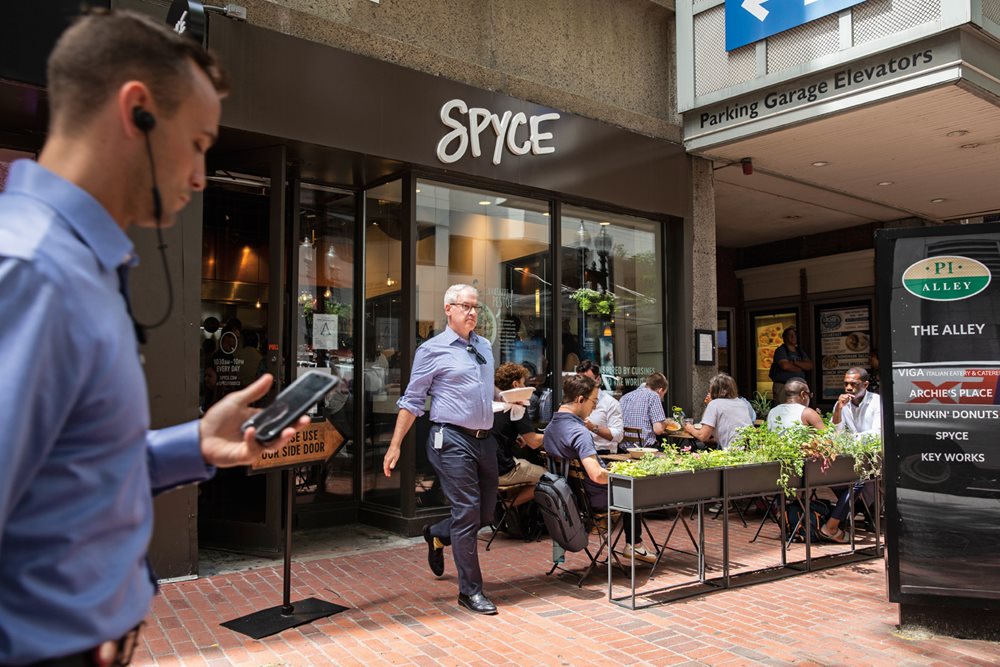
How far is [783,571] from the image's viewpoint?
600 centimetres

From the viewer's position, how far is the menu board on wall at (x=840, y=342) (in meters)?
13.8

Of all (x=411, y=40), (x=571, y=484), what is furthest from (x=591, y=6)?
(x=571, y=484)

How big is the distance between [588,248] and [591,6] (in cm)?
272

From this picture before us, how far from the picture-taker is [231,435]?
1607mm

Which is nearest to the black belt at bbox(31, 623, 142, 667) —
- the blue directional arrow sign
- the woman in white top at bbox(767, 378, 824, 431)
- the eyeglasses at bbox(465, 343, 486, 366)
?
the eyeglasses at bbox(465, 343, 486, 366)

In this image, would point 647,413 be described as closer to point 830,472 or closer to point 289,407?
point 830,472

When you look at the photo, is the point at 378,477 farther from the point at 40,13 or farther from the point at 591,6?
the point at 591,6

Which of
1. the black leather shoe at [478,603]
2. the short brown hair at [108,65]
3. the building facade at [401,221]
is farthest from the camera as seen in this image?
the building facade at [401,221]

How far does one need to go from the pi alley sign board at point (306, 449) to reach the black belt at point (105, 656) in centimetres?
326

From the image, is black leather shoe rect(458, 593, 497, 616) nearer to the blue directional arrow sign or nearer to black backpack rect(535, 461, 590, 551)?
black backpack rect(535, 461, 590, 551)

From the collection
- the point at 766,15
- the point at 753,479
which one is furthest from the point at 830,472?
the point at 766,15

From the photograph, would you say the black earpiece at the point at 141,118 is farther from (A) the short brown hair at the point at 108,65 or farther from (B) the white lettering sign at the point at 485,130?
(B) the white lettering sign at the point at 485,130

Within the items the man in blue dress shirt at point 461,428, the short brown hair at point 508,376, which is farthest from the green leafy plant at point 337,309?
the man in blue dress shirt at point 461,428

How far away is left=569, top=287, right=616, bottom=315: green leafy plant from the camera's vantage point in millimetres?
8617
